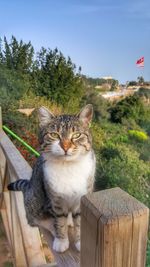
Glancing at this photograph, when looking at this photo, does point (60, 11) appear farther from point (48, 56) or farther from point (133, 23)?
point (133, 23)

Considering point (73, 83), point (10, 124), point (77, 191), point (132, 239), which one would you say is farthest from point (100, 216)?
point (73, 83)

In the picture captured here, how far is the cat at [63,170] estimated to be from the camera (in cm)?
83

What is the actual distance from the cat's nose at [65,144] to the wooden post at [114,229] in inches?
16.5

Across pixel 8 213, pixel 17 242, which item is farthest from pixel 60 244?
pixel 8 213

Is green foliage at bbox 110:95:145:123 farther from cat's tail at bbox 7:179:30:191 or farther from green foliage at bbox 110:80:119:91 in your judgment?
cat's tail at bbox 7:179:30:191

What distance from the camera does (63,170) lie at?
0.83 meters

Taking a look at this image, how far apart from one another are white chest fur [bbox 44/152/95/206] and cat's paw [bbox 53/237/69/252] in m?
0.12

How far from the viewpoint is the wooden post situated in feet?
1.20

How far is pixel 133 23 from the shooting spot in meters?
15.5

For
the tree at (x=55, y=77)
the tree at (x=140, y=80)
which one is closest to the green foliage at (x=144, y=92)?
the tree at (x=140, y=80)

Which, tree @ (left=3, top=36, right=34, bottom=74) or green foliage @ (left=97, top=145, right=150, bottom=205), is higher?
tree @ (left=3, top=36, right=34, bottom=74)

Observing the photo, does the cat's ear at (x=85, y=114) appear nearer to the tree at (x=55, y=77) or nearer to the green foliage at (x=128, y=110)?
the tree at (x=55, y=77)

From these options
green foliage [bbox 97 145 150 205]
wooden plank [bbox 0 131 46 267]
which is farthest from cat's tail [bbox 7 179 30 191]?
green foliage [bbox 97 145 150 205]

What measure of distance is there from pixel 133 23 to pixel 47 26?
9058 mm
